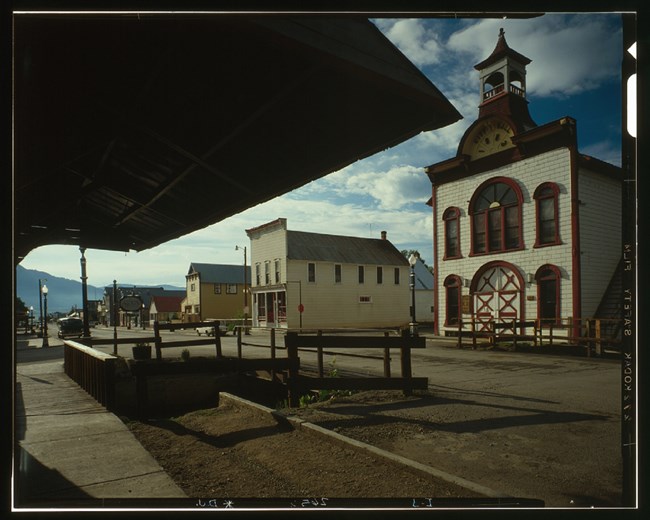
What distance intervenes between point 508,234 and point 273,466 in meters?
13.2

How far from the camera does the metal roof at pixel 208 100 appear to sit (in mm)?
3123

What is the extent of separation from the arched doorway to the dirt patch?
11.4 m

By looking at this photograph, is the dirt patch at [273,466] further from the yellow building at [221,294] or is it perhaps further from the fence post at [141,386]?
the yellow building at [221,294]

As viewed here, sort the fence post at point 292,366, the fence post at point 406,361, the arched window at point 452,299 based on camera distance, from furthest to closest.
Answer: the arched window at point 452,299 → the fence post at point 406,361 → the fence post at point 292,366

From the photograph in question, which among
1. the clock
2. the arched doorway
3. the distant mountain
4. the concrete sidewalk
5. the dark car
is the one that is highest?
the clock

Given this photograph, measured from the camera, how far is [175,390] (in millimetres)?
10672

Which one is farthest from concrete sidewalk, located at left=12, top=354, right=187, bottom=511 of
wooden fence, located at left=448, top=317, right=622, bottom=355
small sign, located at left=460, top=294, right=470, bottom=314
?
small sign, located at left=460, top=294, right=470, bottom=314

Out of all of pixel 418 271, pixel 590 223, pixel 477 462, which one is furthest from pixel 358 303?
pixel 477 462

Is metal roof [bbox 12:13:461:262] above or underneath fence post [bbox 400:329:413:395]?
above

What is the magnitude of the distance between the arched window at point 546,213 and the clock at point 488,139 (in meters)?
1.77

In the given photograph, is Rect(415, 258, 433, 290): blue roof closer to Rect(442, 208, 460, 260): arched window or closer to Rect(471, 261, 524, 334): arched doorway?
Rect(442, 208, 460, 260): arched window

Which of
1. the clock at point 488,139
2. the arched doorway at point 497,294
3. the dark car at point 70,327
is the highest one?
the clock at point 488,139

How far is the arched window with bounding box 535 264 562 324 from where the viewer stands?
13188 mm

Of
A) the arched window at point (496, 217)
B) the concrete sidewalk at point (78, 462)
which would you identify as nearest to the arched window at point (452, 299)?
the arched window at point (496, 217)
